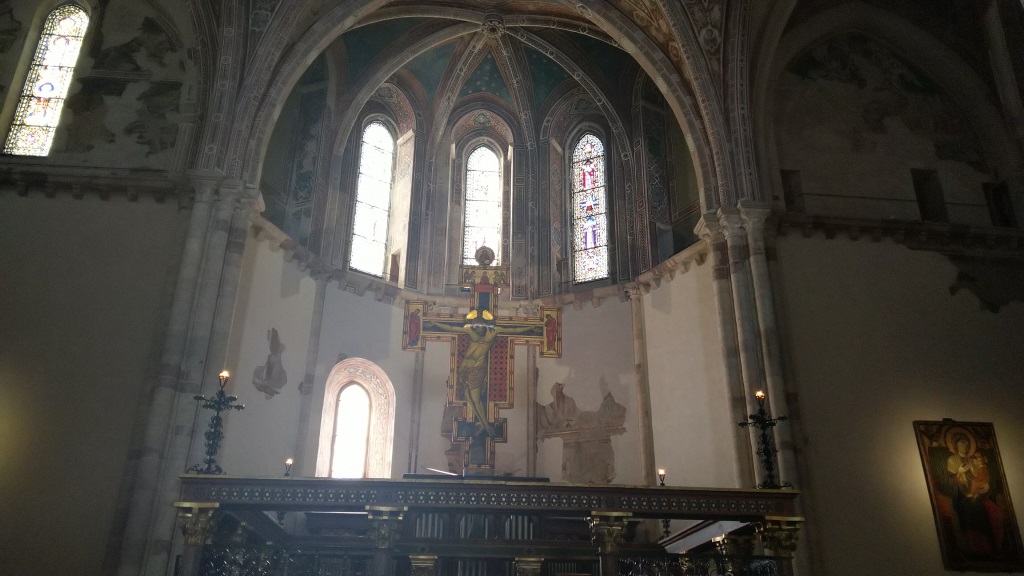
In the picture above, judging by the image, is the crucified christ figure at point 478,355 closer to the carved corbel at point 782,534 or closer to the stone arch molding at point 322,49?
the carved corbel at point 782,534

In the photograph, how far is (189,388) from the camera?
13.0 metres

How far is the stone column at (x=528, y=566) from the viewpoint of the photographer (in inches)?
376

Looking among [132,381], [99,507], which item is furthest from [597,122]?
[99,507]

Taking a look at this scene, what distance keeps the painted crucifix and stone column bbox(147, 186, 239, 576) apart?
334 cm

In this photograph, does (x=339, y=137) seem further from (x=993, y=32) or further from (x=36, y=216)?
(x=993, y=32)

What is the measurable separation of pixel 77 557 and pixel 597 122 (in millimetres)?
14471

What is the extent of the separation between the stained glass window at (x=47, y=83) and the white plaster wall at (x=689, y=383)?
12.3 meters

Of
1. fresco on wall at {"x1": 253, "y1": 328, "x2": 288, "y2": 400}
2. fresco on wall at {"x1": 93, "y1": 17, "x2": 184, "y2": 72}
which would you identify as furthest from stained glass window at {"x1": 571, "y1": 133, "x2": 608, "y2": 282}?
fresco on wall at {"x1": 93, "y1": 17, "x2": 184, "y2": 72}

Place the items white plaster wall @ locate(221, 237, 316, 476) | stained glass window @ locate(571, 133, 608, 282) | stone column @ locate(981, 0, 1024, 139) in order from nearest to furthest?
white plaster wall @ locate(221, 237, 316, 476), stone column @ locate(981, 0, 1024, 139), stained glass window @ locate(571, 133, 608, 282)

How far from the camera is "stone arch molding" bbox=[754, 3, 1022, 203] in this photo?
16516 millimetres

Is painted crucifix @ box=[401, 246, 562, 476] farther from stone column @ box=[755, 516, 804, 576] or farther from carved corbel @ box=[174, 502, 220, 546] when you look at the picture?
stone column @ box=[755, 516, 804, 576]

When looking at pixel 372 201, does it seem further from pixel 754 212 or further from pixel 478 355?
pixel 754 212

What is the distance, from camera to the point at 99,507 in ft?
41.2

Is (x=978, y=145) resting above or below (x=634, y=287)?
above
